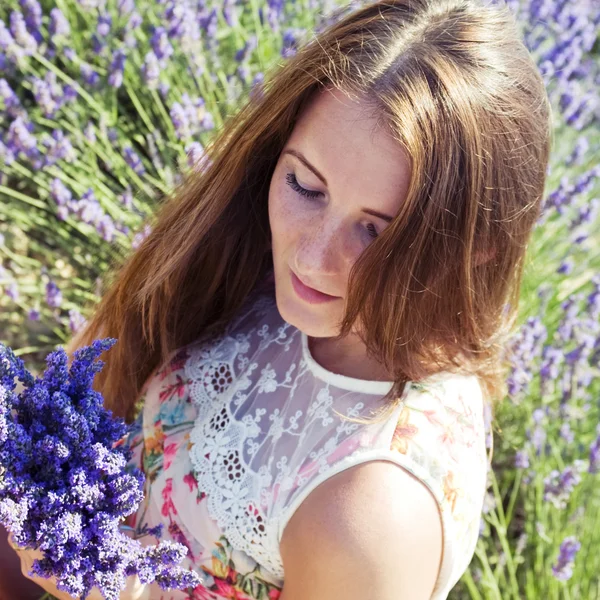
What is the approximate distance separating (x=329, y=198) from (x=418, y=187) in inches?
5.7

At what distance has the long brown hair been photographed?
3.45 ft

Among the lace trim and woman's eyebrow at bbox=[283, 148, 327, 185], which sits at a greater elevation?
woman's eyebrow at bbox=[283, 148, 327, 185]

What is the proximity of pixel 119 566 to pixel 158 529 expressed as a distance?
0.15 metres

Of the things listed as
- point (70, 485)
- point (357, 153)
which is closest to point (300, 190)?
point (357, 153)

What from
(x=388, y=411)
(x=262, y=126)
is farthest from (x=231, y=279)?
(x=388, y=411)

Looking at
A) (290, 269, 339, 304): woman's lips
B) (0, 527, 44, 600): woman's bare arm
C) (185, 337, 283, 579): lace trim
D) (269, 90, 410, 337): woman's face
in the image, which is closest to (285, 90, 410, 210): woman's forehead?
(269, 90, 410, 337): woman's face

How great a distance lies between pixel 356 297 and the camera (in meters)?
1.11

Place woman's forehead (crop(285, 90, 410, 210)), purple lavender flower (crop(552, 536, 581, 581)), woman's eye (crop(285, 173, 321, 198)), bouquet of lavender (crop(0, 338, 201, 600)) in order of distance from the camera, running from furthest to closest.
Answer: purple lavender flower (crop(552, 536, 581, 581))
woman's eye (crop(285, 173, 321, 198))
woman's forehead (crop(285, 90, 410, 210))
bouquet of lavender (crop(0, 338, 201, 600))

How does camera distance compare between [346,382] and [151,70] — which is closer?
[346,382]

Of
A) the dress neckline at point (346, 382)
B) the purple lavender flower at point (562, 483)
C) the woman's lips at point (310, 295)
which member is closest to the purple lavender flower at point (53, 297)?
the dress neckline at point (346, 382)

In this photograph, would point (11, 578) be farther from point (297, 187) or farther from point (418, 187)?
point (418, 187)

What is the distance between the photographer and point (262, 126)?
1.23 metres

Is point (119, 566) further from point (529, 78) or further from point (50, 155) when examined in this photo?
point (50, 155)

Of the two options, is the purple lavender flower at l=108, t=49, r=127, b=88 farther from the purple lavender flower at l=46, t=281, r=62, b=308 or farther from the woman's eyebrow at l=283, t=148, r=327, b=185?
the woman's eyebrow at l=283, t=148, r=327, b=185
